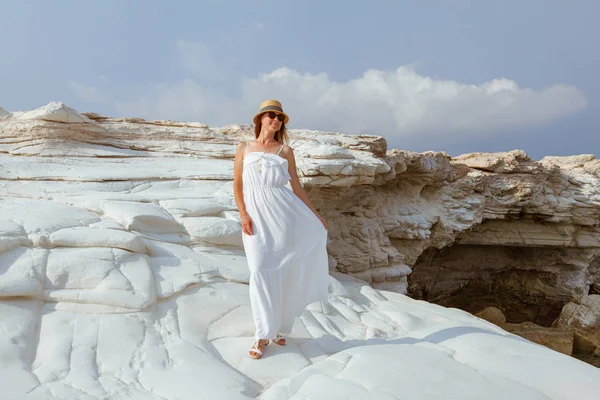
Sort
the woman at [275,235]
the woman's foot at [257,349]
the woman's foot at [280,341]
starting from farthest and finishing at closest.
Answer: the woman's foot at [280,341] → the woman at [275,235] → the woman's foot at [257,349]

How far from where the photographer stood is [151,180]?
5.85m

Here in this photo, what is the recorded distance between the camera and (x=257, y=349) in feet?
9.09

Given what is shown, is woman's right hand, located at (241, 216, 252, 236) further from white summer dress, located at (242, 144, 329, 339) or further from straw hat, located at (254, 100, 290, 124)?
straw hat, located at (254, 100, 290, 124)

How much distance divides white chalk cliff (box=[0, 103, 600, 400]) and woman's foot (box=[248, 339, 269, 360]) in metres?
0.05

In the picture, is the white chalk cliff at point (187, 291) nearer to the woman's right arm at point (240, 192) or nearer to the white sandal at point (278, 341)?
the white sandal at point (278, 341)

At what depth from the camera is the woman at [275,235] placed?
9.41 ft

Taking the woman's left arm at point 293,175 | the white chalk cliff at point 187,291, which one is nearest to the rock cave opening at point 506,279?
the white chalk cliff at point 187,291

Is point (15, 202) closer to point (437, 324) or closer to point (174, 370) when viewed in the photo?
point (174, 370)

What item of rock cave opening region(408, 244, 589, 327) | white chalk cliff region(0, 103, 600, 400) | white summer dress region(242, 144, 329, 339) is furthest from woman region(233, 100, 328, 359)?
rock cave opening region(408, 244, 589, 327)

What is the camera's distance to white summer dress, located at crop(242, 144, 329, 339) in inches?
113

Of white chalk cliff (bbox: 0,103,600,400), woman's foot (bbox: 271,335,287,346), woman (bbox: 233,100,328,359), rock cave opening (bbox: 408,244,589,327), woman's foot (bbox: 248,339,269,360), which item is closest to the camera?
white chalk cliff (bbox: 0,103,600,400)

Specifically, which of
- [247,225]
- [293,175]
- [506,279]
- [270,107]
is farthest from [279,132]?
[506,279]

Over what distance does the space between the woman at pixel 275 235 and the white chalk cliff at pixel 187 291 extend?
286 millimetres

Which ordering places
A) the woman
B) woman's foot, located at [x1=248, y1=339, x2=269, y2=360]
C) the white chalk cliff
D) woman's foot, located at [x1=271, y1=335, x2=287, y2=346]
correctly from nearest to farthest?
the white chalk cliff, woman's foot, located at [x1=248, y1=339, x2=269, y2=360], the woman, woman's foot, located at [x1=271, y1=335, x2=287, y2=346]
